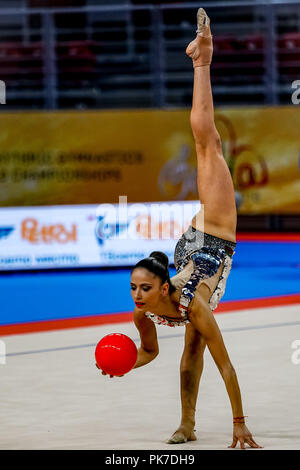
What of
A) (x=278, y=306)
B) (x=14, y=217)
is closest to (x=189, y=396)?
(x=278, y=306)

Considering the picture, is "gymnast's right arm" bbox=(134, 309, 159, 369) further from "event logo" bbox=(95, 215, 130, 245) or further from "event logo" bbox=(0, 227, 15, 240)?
"event logo" bbox=(0, 227, 15, 240)

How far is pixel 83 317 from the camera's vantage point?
9.33 meters

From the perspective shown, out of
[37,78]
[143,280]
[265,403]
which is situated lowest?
[265,403]

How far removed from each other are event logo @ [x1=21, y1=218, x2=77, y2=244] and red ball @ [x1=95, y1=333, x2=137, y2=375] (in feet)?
26.9

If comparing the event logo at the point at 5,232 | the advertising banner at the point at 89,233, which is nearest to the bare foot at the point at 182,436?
the advertising banner at the point at 89,233

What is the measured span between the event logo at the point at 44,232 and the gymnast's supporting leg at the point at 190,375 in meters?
7.87

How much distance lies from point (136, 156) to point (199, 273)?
34.2ft

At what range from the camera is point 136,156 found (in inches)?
590

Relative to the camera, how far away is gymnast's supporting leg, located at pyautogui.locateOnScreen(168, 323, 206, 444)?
491 cm

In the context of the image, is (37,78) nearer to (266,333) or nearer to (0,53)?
(0,53)

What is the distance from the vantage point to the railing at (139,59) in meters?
14.7

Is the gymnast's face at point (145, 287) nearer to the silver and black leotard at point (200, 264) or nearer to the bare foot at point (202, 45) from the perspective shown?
the silver and black leotard at point (200, 264)

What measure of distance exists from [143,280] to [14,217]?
27.4 feet
